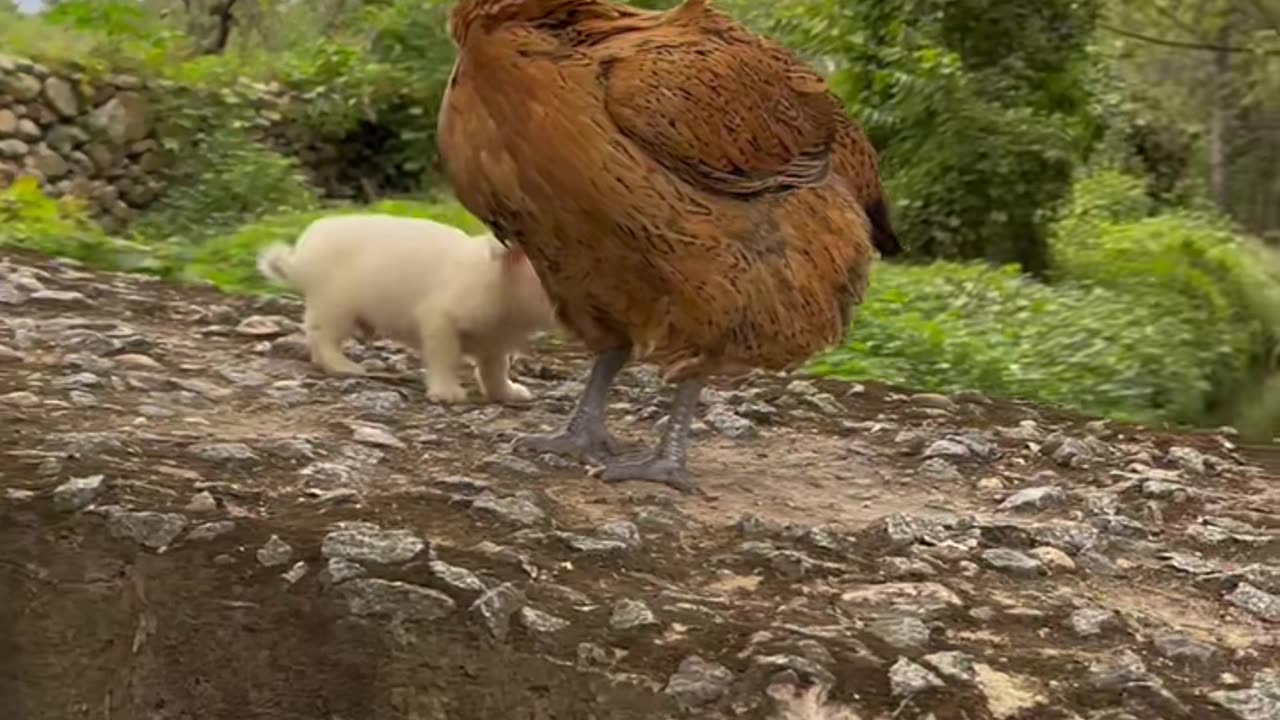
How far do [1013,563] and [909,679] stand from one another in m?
0.68

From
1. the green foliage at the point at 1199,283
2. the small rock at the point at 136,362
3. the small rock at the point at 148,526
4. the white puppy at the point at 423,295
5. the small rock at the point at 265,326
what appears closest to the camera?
the small rock at the point at 148,526

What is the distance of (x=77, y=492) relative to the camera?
2895 millimetres

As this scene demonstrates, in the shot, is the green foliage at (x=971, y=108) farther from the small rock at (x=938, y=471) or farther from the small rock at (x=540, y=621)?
the small rock at (x=540, y=621)

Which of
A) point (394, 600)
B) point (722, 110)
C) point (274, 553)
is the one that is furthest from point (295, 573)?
point (722, 110)

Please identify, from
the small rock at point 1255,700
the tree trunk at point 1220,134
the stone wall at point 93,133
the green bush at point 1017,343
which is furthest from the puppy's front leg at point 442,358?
the tree trunk at point 1220,134

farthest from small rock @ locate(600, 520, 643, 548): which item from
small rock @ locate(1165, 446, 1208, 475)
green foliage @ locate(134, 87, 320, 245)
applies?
green foliage @ locate(134, 87, 320, 245)

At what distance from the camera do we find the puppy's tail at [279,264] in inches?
179

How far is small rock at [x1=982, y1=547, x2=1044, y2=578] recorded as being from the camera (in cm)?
301

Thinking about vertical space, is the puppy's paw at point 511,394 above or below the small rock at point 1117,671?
below

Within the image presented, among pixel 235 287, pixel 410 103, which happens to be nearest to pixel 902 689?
pixel 235 287

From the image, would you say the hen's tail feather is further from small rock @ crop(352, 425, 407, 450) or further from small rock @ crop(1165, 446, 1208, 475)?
small rock @ crop(352, 425, 407, 450)

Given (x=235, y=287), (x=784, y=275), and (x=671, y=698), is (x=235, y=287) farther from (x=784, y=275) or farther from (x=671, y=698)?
(x=671, y=698)

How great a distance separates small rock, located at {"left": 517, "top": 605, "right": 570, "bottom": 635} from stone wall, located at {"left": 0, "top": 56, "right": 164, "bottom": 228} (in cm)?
734

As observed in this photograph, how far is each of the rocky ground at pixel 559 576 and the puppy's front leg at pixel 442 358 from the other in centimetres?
16
